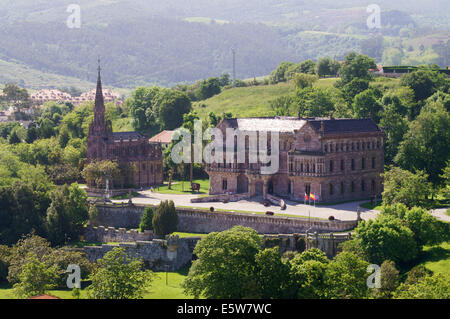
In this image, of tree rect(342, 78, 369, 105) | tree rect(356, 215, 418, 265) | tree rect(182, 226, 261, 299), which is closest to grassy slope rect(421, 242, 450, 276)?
tree rect(356, 215, 418, 265)

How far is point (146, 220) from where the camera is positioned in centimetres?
11238

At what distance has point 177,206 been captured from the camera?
11725 centimetres

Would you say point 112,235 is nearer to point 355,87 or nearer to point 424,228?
point 424,228

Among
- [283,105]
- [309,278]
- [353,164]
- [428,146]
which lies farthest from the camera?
[283,105]

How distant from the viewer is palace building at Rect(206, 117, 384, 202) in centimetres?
11838

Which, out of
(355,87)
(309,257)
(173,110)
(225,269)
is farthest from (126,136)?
(309,257)

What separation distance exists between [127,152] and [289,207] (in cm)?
3922

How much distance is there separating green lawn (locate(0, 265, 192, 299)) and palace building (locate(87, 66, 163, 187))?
40229mm

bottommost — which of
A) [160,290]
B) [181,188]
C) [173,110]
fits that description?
[160,290]

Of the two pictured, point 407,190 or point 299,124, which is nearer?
point 407,190

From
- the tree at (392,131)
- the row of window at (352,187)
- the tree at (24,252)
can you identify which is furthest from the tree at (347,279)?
the tree at (392,131)

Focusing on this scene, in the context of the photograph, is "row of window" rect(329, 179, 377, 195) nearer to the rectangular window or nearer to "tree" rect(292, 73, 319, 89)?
the rectangular window

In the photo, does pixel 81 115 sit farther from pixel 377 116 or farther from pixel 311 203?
pixel 311 203

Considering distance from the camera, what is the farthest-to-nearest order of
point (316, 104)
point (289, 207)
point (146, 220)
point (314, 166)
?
point (316, 104) → point (314, 166) → point (289, 207) → point (146, 220)
